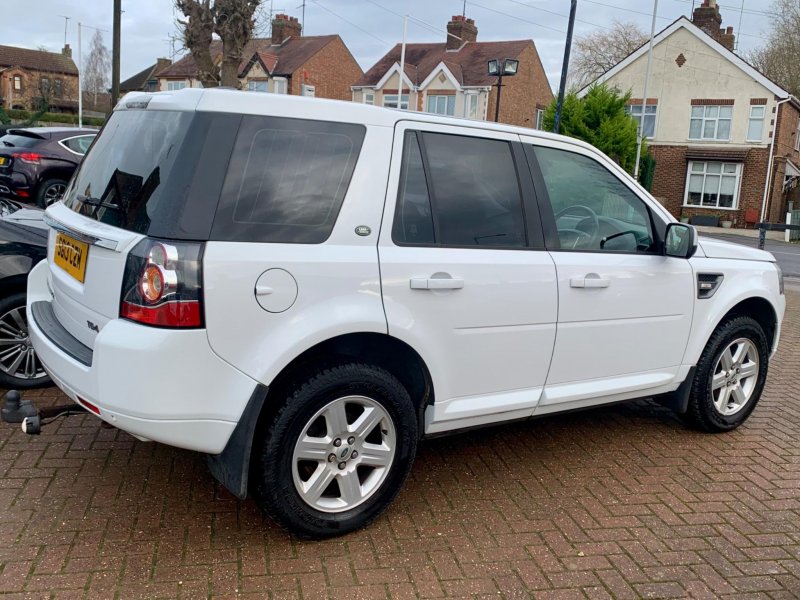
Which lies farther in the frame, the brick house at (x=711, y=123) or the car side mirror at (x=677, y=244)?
the brick house at (x=711, y=123)

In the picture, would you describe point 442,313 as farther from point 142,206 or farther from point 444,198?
point 142,206

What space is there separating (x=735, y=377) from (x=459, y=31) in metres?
45.1

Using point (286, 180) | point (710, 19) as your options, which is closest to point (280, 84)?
point (710, 19)

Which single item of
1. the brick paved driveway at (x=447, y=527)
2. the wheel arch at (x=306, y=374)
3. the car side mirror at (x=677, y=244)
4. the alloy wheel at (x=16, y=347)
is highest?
the car side mirror at (x=677, y=244)

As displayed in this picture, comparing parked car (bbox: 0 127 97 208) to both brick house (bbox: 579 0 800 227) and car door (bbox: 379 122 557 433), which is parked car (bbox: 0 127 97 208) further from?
brick house (bbox: 579 0 800 227)

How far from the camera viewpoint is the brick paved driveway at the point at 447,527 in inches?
114

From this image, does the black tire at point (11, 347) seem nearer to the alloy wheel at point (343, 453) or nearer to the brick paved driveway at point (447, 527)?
the brick paved driveway at point (447, 527)

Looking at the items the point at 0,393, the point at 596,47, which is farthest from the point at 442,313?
the point at 596,47

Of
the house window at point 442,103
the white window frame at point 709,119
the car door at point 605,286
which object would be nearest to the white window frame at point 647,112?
the white window frame at point 709,119

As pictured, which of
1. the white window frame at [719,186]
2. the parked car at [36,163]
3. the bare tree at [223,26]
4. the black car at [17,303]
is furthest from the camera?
the white window frame at [719,186]

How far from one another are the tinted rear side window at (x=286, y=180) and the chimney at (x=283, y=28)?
168ft

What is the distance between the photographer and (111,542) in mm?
3068

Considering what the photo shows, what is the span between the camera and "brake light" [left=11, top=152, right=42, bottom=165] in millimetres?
11094

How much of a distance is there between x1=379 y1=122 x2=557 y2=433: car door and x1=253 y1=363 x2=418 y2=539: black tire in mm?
201
